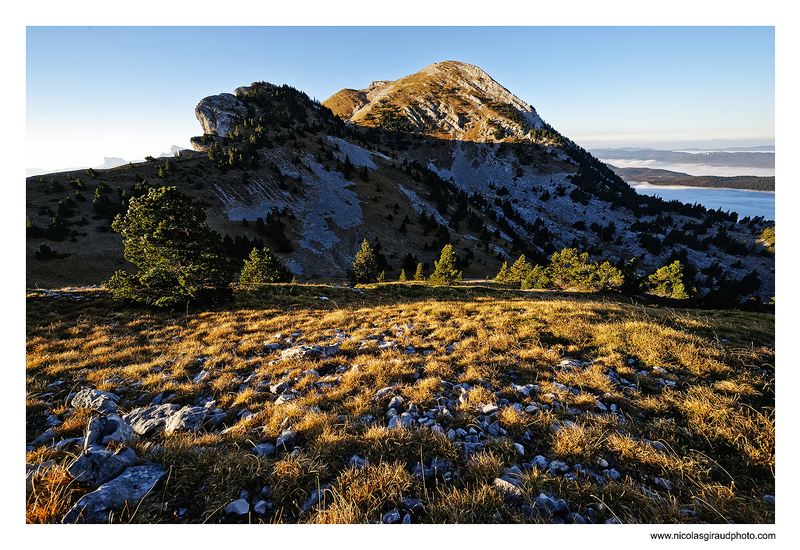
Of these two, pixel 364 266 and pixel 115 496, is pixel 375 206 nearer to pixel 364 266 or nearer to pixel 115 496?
pixel 364 266

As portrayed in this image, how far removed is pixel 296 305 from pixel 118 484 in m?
13.6

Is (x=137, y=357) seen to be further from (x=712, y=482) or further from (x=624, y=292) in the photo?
(x=624, y=292)

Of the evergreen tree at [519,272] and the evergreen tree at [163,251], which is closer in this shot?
the evergreen tree at [163,251]

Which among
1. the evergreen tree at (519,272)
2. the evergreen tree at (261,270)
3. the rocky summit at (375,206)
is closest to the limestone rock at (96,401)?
the evergreen tree at (261,270)

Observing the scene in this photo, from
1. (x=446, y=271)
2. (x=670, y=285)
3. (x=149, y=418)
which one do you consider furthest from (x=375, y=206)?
(x=149, y=418)

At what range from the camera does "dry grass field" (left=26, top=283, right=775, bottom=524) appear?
3088 millimetres

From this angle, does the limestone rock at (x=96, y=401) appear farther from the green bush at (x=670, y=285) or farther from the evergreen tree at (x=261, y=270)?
the green bush at (x=670, y=285)

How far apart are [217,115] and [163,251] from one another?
159591mm

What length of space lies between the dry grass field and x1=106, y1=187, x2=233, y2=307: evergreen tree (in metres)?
5.41

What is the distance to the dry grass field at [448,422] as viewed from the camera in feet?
10.1

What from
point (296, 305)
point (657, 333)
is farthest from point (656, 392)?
point (296, 305)

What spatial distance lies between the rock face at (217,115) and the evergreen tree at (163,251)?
146 metres

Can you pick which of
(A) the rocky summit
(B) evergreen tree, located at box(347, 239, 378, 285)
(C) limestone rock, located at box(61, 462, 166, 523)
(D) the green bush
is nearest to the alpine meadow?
(C) limestone rock, located at box(61, 462, 166, 523)

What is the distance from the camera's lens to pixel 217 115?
132m
